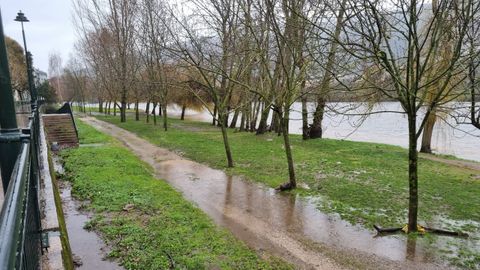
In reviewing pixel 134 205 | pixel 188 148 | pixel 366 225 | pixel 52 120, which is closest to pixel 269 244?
pixel 366 225

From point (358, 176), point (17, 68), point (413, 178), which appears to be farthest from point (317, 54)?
point (17, 68)

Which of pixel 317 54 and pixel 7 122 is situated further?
pixel 317 54

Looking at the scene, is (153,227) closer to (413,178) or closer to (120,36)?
(413,178)

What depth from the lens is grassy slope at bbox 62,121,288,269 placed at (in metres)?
6.03

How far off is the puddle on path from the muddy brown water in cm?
246

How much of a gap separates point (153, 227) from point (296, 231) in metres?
2.88

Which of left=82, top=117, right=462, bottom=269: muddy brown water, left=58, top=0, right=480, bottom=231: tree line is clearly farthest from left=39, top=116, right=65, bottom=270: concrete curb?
left=58, top=0, right=480, bottom=231: tree line

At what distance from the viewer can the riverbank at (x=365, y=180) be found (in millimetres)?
8383

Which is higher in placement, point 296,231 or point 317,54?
point 317,54

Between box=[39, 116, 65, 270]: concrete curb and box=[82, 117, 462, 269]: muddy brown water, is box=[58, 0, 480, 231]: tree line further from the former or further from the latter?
box=[39, 116, 65, 270]: concrete curb

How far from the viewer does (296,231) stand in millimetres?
7781

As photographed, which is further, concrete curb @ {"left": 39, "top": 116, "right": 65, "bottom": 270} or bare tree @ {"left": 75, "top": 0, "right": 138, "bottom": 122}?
bare tree @ {"left": 75, "top": 0, "right": 138, "bottom": 122}

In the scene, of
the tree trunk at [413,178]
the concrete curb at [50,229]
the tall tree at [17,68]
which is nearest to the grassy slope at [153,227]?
the concrete curb at [50,229]

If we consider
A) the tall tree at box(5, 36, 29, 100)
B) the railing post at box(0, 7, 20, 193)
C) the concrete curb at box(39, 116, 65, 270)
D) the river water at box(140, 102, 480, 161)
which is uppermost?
the tall tree at box(5, 36, 29, 100)
